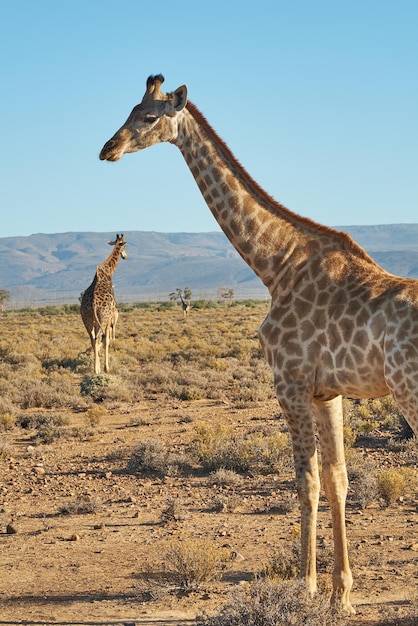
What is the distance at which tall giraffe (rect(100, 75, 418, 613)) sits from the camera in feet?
18.5

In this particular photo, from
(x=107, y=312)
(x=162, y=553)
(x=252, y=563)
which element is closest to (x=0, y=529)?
(x=162, y=553)

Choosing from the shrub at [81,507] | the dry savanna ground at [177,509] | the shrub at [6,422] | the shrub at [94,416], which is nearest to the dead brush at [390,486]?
the dry savanna ground at [177,509]

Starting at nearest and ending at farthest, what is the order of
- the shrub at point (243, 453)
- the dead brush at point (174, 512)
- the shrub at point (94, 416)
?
the dead brush at point (174, 512) → the shrub at point (243, 453) → the shrub at point (94, 416)

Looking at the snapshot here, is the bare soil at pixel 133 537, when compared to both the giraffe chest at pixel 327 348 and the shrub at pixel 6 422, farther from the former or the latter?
the shrub at pixel 6 422

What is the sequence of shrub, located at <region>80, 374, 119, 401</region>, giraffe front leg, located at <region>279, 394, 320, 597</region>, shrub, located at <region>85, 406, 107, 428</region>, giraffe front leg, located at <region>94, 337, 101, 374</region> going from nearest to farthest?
giraffe front leg, located at <region>279, 394, 320, 597</region>
shrub, located at <region>85, 406, 107, 428</region>
shrub, located at <region>80, 374, 119, 401</region>
giraffe front leg, located at <region>94, 337, 101, 374</region>

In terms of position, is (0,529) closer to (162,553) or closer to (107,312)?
(162,553)

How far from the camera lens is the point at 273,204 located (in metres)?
6.86

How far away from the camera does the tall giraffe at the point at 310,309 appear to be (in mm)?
5652

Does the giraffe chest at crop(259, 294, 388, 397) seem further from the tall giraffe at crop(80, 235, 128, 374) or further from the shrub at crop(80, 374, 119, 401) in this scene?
the tall giraffe at crop(80, 235, 128, 374)

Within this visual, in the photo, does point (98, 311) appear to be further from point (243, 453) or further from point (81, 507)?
point (81, 507)

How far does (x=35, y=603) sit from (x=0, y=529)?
7.73 ft

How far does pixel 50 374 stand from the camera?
21.9m

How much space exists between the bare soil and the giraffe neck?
8.18 feet

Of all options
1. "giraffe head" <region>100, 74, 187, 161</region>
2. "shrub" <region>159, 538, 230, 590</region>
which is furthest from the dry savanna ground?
"giraffe head" <region>100, 74, 187, 161</region>
